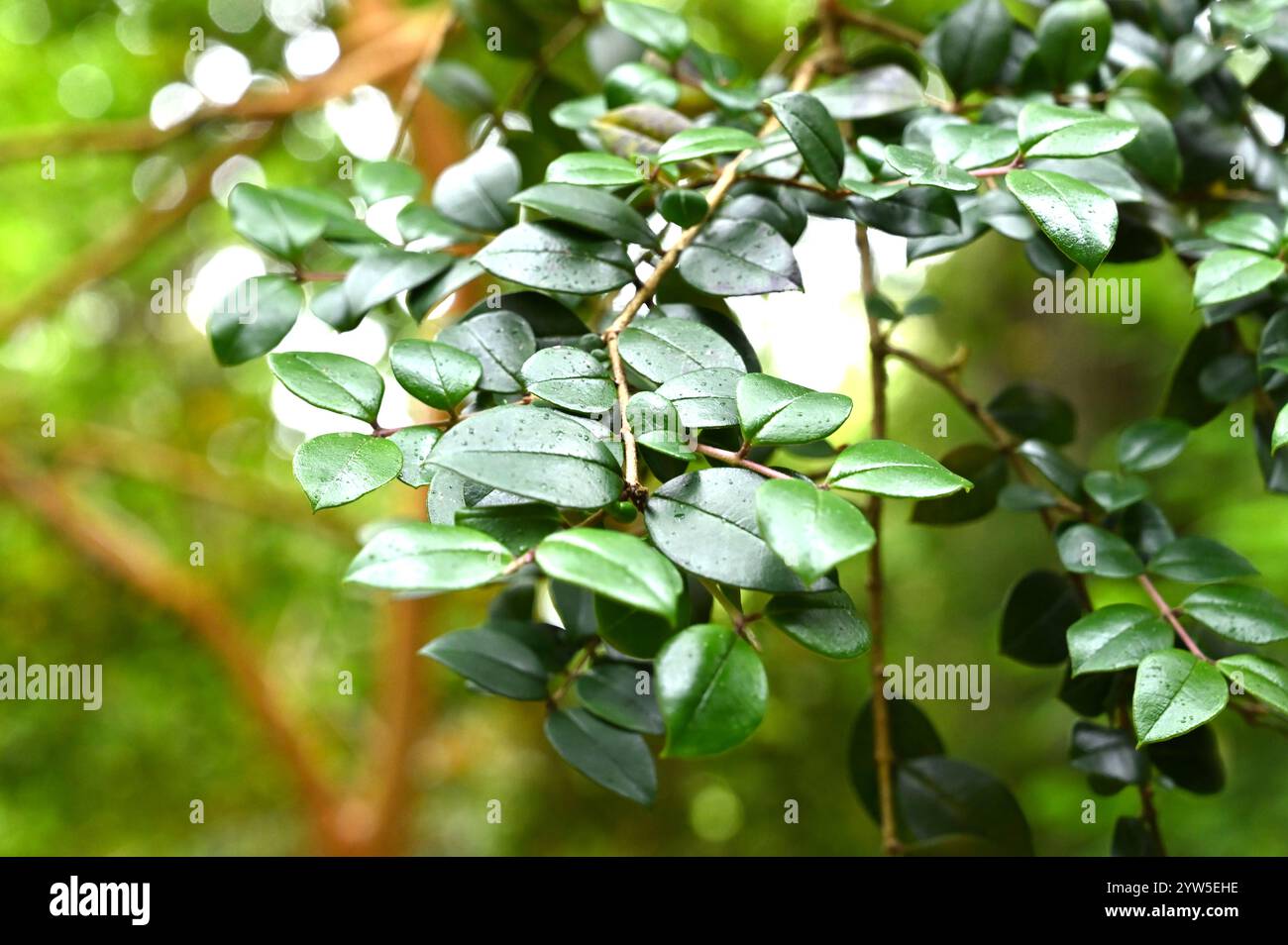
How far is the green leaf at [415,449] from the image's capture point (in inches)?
14.7

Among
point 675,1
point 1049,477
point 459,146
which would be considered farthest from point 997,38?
point 675,1

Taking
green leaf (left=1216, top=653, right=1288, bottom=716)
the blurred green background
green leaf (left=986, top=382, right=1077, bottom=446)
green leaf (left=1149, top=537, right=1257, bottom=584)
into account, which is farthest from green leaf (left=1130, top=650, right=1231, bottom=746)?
the blurred green background

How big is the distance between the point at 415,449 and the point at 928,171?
0.81 feet

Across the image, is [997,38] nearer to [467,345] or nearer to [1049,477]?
[1049,477]

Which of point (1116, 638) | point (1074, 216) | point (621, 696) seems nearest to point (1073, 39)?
point (1074, 216)

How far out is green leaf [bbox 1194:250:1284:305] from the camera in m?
0.46

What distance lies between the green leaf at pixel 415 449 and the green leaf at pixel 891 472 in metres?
0.15

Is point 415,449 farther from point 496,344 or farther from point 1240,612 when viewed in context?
point 1240,612

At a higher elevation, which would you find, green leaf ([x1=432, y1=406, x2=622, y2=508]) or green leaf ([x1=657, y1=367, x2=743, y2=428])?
green leaf ([x1=657, y1=367, x2=743, y2=428])

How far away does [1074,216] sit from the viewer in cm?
39

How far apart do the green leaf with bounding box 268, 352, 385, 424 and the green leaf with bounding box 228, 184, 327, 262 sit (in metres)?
0.16

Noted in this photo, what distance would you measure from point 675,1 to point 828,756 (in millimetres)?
1747

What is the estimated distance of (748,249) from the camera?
18.4 inches

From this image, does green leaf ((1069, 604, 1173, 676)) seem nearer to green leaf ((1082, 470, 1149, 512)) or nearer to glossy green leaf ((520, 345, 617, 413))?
green leaf ((1082, 470, 1149, 512))
